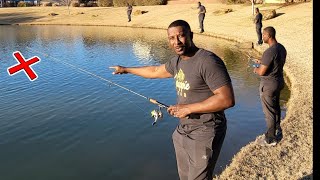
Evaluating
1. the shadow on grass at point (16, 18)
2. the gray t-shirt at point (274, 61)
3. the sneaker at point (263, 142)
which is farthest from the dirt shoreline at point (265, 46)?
the gray t-shirt at point (274, 61)

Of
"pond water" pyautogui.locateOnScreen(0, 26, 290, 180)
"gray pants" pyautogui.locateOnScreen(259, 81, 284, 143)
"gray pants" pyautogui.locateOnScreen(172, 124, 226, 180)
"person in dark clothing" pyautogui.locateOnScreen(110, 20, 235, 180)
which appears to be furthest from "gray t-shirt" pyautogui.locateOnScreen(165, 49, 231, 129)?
"pond water" pyautogui.locateOnScreen(0, 26, 290, 180)

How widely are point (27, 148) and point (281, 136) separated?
20.1 ft

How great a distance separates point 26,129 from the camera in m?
10.5

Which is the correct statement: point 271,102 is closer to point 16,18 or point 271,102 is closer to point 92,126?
point 92,126

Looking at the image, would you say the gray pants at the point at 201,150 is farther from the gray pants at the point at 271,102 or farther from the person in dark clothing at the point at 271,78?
the gray pants at the point at 271,102

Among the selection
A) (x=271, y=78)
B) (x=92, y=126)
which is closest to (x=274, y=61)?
(x=271, y=78)

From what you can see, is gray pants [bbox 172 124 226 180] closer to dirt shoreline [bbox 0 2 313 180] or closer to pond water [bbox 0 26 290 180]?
dirt shoreline [bbox 0 2 313 180]

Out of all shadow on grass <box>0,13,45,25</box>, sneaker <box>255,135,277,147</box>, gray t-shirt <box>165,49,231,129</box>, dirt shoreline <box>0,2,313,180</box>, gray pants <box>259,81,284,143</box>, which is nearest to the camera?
gray t-shirt <box>165,49,231,129</box>

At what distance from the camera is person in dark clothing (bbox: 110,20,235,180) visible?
13.1ft

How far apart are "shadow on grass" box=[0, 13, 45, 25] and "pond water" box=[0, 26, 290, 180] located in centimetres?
3589

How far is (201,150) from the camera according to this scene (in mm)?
4375

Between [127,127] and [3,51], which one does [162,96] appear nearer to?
[127,127]

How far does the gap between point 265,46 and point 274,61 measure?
15.7 metres

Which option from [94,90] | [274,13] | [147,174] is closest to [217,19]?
[274,13]
